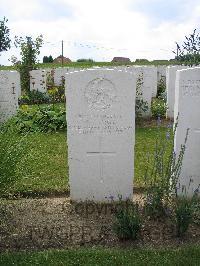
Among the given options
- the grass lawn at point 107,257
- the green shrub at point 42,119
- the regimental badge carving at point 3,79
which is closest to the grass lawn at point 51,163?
the green shrub at point 42,119

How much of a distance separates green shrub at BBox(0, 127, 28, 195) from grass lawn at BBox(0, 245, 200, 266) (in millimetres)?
836

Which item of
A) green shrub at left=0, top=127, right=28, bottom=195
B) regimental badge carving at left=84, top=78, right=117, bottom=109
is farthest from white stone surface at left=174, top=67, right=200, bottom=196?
green shrub at left=0, top=127, right=28, bottom=195

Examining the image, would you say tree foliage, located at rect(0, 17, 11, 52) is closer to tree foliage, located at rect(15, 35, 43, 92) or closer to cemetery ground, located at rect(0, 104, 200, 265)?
tree foliage, located at rect(15, 35, 43, 92)

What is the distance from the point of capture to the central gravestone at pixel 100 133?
196 inches

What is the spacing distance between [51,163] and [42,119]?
3069 millimetres

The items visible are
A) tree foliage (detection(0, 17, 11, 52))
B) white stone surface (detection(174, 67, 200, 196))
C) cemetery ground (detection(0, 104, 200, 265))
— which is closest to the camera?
cemetery ground (detection(0, 104, 200, 265))

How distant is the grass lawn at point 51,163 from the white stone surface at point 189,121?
82cm

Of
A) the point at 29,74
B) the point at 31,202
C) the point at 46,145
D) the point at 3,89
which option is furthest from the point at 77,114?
the point at 29,74

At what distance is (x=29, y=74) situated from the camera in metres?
16.5

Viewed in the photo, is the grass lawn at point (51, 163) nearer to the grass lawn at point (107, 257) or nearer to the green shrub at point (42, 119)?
the green shrub at point (42, 119)

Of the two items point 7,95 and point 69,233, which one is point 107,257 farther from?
point 7,95

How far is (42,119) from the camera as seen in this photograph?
9961 mm

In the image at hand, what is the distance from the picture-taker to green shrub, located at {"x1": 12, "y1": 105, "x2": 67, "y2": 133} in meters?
9.66

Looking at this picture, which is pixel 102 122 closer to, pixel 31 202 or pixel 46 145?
pixel 31 202
